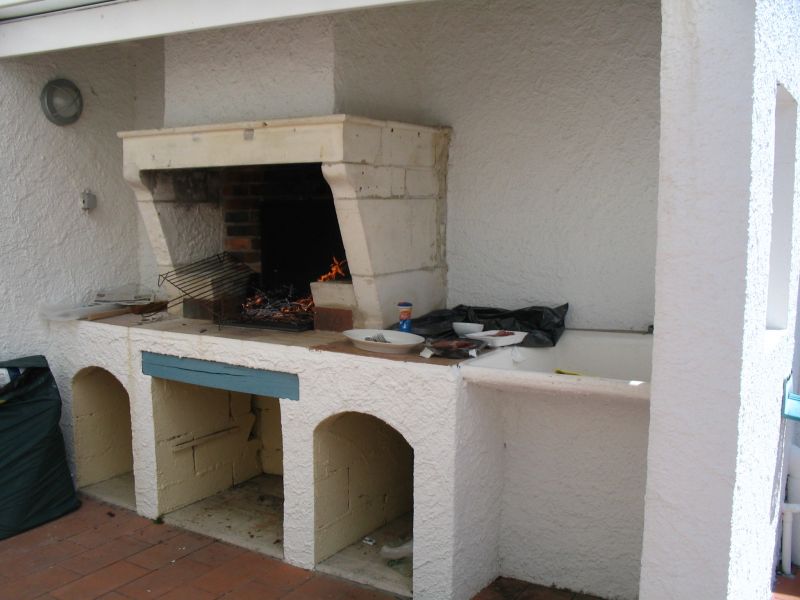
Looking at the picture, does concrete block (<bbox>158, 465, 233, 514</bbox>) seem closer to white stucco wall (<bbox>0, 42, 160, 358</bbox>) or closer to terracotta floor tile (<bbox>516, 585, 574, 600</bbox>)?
white stucco wall (<bbox>0, 42, 160, 358</bbox>)

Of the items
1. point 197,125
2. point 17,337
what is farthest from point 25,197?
point 197,125

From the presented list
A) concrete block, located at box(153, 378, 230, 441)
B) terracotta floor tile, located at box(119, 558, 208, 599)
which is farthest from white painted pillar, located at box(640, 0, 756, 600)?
concrete block, located at box(153, 378, 230, 441)

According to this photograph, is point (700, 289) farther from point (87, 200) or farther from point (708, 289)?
point (87, 200)

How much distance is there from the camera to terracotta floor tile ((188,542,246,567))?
5004 mm

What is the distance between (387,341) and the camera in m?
4.62

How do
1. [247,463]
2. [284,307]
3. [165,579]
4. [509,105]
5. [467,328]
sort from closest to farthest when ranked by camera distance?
1. [165,579]
2. [467,328]
3. [509,105]
4. [284,307]
5. [247,463]

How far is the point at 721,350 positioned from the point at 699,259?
A: 0.33 metres

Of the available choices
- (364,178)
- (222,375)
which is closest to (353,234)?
(364,178)

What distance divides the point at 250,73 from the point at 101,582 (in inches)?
136

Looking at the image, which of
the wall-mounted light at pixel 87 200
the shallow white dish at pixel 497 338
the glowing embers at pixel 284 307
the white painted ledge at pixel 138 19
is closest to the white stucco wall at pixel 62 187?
the wall-mounted light at pixel 87 200

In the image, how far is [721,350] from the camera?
2662mm

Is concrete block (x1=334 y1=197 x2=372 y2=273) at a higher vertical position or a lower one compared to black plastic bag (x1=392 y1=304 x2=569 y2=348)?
higher

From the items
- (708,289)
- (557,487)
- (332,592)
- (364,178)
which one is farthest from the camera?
(364,178)

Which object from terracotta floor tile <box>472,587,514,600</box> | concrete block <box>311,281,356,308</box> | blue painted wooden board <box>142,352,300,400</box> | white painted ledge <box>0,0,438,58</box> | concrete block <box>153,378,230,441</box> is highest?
white painted ledge <box>0,0,438,58</box>
